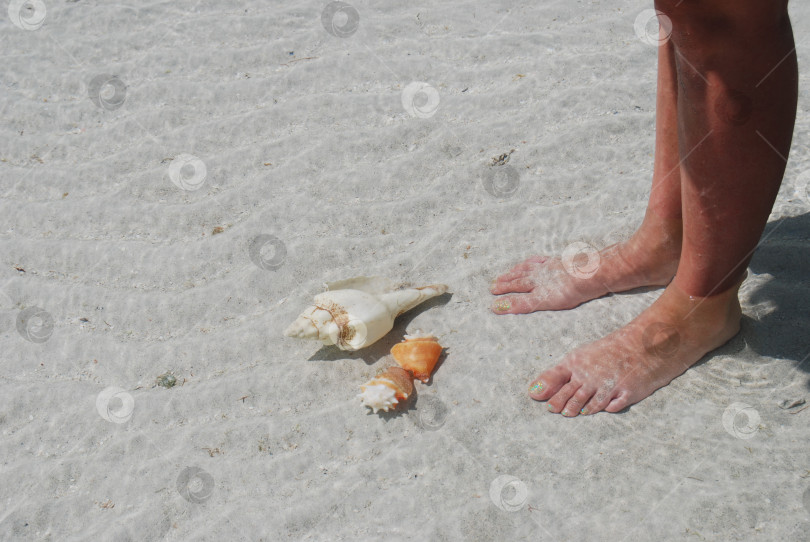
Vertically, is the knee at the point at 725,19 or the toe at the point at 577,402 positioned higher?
the knee at the point at 725,19

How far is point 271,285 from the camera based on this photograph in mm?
2875

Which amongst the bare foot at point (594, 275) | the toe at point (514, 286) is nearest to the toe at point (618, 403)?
the bare foot at point (594, 275)

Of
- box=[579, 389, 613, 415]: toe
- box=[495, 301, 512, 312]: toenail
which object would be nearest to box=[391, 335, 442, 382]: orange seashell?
box=[495, 301, 512, 312]: toenail

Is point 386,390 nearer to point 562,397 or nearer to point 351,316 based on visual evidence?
point 351,316

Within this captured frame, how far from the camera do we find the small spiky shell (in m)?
2.33

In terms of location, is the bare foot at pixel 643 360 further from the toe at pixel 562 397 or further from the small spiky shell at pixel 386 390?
Result: the small spiky shell at pixel 386 390

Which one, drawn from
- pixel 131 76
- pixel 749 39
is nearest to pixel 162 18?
pixel 131 76

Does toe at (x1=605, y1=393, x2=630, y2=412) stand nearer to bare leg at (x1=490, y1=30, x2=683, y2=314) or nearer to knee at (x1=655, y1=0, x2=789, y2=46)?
bare leg at (x1=490, y1=30, x2=683, y2=314)

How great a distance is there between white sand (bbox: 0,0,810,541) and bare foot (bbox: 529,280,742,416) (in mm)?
65

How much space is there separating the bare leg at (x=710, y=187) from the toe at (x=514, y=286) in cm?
37

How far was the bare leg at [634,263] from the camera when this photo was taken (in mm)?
2453

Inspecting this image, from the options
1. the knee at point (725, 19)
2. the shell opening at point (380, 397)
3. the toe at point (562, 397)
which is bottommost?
the shell opening at point (380, 397)

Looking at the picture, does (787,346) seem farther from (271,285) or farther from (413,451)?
(271,285)

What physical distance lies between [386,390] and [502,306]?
0.65 metres
